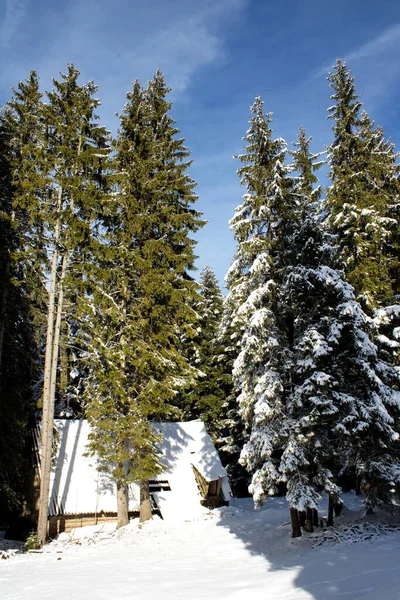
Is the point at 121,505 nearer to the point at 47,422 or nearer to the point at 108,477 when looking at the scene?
the point at 108,477

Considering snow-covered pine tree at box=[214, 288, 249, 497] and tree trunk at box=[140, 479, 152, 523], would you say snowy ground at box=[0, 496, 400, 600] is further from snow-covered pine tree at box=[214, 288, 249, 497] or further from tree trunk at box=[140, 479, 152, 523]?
snow-covered pine tree at box=[214, 288, 249, 497]

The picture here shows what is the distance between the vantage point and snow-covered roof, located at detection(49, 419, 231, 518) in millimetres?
19141

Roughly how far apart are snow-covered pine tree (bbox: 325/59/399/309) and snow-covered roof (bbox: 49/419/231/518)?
13.7 m

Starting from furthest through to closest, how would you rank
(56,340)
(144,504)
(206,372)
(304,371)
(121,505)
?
(206,372)
(144,504)
(121,505)
(56,340)
(304,371)

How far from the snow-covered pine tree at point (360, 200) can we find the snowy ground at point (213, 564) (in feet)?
28.1

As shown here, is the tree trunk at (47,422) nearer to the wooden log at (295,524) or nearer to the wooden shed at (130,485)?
the wooden shed at (130,485)

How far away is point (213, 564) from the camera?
11.6 metres

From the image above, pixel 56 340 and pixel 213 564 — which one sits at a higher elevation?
pixel 56 340

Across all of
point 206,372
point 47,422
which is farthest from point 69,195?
point 206,372

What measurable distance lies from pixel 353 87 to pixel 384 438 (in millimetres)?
15763

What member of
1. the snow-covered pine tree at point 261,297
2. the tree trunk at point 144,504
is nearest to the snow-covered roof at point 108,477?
the tree trunk at point 144,504

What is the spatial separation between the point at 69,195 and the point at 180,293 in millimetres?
6560

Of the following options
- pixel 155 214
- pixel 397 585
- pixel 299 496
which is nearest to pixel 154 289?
pixel 155 214

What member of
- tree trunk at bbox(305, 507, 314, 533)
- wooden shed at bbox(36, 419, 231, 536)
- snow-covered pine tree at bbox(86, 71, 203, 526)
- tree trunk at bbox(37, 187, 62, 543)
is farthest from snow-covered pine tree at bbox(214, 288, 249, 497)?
tree trunk at bbox(305, 507, 314, 533)
